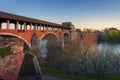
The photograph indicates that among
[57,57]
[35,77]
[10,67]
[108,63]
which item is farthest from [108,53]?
[10,67]

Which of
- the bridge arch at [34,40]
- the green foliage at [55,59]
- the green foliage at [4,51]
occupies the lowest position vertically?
the green foliage at [55,59]

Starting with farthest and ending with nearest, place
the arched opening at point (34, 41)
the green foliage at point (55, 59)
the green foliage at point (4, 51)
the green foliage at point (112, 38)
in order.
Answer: the green foliage at point (112, 38)
the arched opening at point (34, 41)
the green foliage at point (55, 59)
the green foliage at point (4, 51)

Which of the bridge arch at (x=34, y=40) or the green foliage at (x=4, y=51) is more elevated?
the bridge arch at (x=34, y=40)

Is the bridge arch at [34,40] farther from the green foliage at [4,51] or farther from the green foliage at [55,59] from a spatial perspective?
Result: the green foliage at [4,51]

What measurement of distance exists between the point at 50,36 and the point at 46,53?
298 inches

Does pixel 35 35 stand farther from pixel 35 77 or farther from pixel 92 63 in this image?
pixel 35 77

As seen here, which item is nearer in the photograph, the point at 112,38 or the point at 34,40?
the point at 34,40

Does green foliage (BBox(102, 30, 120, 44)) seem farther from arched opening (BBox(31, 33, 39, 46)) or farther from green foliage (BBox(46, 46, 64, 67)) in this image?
arched opening (BBox(31, 33, 39, 46))

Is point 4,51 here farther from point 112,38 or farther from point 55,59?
point 112,38

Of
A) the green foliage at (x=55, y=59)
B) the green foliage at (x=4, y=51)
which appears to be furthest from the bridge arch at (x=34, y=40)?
the green foliage at (x=4, y=51)

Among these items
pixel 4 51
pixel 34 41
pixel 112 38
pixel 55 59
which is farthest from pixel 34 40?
pixel 112 38

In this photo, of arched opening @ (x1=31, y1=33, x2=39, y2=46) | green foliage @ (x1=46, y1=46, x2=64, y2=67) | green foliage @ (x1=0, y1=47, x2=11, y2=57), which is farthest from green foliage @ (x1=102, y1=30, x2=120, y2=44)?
green foliage @ (x1=0, y1=47, x2=11, y2=57)

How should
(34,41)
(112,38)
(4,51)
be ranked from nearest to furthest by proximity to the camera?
1. (4,51)
2. (34,41)
3. (112,38)

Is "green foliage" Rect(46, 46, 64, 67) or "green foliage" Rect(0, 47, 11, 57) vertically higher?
"green foliage" Rect(0, 47, 11, 57)
